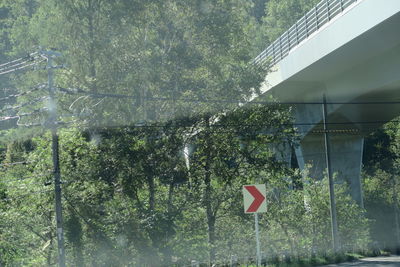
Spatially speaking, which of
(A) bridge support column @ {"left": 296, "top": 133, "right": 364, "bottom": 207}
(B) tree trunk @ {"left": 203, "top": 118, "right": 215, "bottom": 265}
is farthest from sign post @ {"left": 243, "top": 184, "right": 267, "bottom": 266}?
(A) bridge support column @ {"left": 296, "top": 133, "right": 364, "bottom": 207}

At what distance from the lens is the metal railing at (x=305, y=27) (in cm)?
2109

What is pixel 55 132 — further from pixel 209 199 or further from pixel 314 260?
pixel 314 260

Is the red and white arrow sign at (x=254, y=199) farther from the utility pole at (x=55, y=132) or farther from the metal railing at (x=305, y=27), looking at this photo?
the metal railing at (x=305, y=27)

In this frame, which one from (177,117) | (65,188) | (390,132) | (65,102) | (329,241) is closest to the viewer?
(65,188)

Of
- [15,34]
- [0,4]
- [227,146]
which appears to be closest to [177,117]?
[227,146]

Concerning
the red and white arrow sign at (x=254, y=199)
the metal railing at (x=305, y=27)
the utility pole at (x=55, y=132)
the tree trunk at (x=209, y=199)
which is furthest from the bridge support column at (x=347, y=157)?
the red and white arrow sign at (x=254, y=199)

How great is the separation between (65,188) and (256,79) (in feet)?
32.1

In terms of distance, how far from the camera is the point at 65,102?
27484mm

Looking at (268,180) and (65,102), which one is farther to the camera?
(65,102)

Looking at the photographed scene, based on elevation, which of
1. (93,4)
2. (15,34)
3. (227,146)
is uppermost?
(15,34)

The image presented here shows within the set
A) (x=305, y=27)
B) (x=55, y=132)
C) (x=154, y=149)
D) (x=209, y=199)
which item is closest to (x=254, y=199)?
(x=55, y=132)

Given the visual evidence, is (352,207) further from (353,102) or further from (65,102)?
(65,102)

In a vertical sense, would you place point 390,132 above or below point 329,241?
above

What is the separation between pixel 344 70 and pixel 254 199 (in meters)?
11.4
